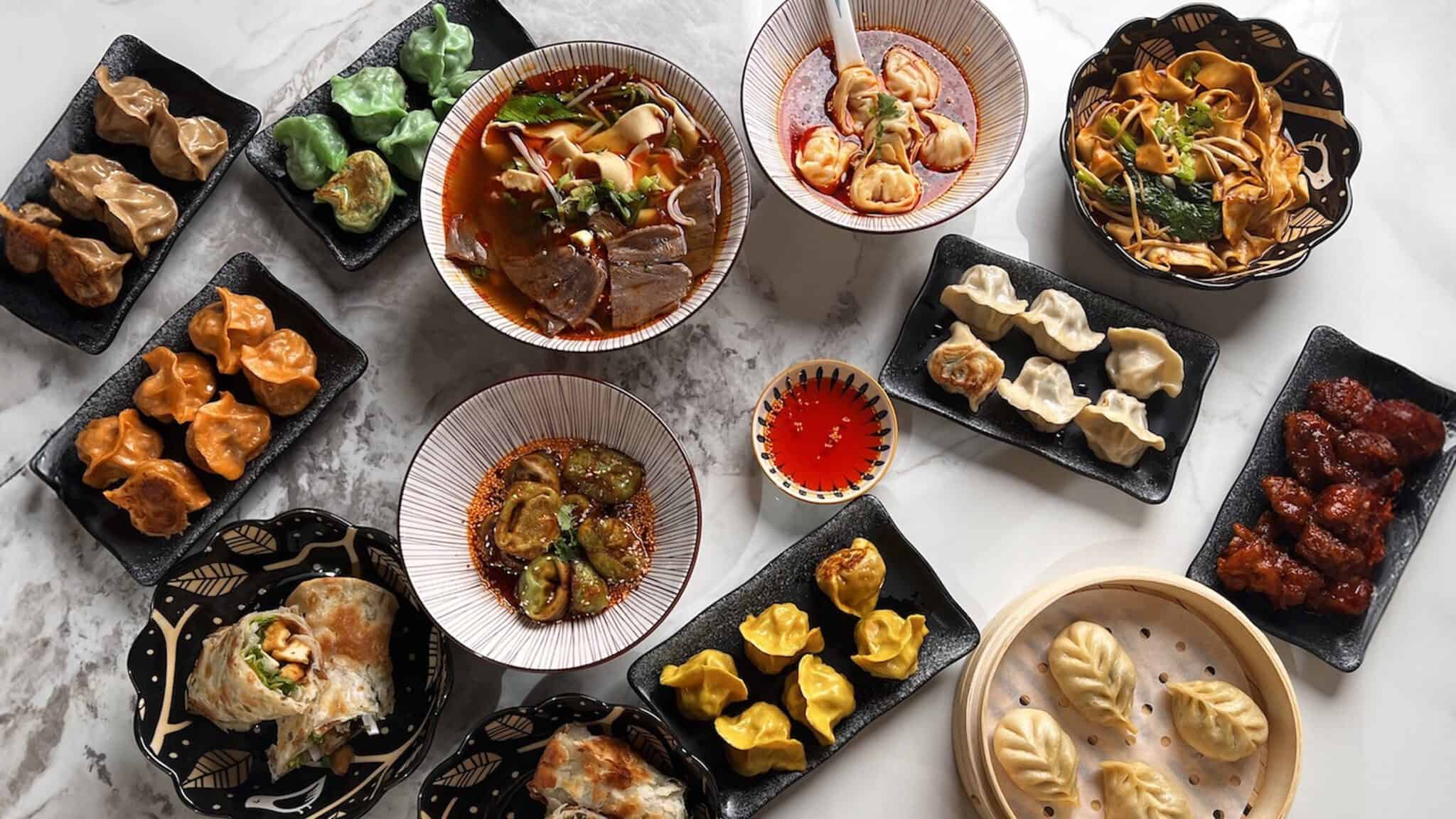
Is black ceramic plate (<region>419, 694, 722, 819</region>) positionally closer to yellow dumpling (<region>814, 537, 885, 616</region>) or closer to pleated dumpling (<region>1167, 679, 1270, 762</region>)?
yellow dumpling (<region>814, 537, 885, 616</region>)

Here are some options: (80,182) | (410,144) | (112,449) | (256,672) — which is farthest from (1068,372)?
(80,182)

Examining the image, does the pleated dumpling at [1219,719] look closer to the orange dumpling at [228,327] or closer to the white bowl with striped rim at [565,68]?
the white bowl with striped rim at [565,68]

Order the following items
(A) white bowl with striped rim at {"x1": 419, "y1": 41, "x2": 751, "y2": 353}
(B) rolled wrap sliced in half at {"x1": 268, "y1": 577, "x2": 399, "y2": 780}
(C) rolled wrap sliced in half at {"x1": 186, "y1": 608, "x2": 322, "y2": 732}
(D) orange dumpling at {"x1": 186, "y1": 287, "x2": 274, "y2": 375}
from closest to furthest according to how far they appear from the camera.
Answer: (C) rolled wrap sliced in half at {"x1": 186, "y1": 608, "x2": 322, "y2": 732}, (B) rolled wrap sliced in half at {"x1": 268, "y1": 577, "x2": 399, "y2": 780}, (A) white bowl with striped rim at {"x1": 419, "y1": 41, "x2": 751, "y2": 353}, (D) orange dumpling at {"x1": 186, "y1": 287, "x2": 274, "y2": 375}

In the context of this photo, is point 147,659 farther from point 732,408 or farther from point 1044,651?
point 1044,651

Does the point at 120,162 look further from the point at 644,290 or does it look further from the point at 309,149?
the point at 644,290

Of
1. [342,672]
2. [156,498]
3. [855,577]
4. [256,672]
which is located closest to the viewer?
[256,672]

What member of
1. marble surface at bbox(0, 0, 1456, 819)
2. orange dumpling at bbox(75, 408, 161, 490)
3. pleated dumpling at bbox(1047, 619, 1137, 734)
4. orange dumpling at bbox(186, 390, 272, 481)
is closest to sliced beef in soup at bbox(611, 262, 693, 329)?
marble surface at bbox(0, 0, 1456, 819)
